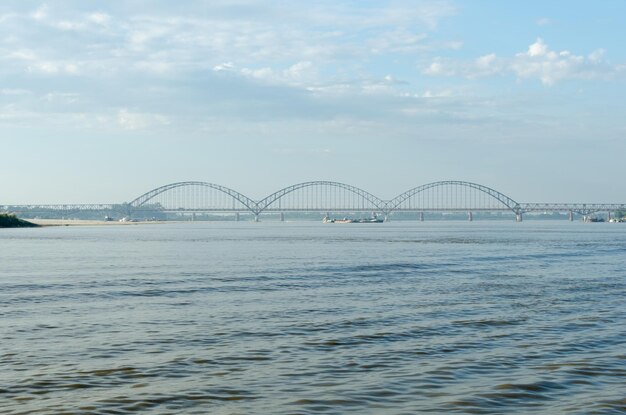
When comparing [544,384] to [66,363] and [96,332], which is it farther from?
[96,332]

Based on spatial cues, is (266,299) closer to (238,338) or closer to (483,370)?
(238,338)

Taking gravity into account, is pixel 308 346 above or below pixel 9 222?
below

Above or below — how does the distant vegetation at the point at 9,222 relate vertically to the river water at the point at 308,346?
above

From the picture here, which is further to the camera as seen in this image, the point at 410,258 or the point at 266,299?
the point at 410,258

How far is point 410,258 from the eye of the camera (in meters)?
47.0

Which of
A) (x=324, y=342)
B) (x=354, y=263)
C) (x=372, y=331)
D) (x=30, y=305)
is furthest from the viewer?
(x=354, y=263)

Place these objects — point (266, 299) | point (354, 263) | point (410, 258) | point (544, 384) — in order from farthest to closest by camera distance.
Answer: point (410, 258), point (354, 263), point (266, 299), point (544, 384)

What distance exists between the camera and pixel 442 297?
2448 cm

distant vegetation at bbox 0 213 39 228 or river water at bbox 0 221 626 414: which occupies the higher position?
distant vegetation at bbox 0 213 39 228

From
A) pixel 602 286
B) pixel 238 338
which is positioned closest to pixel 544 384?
pixel 238 338

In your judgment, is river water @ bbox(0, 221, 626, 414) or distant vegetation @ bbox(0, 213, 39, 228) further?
distant vegetation @ bbox(0, 213, 39, 228)

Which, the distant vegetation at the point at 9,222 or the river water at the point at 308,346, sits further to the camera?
the distant vegetation at the point at 9,222

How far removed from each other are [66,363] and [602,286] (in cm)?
2127

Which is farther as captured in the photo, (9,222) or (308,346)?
(9,222)
